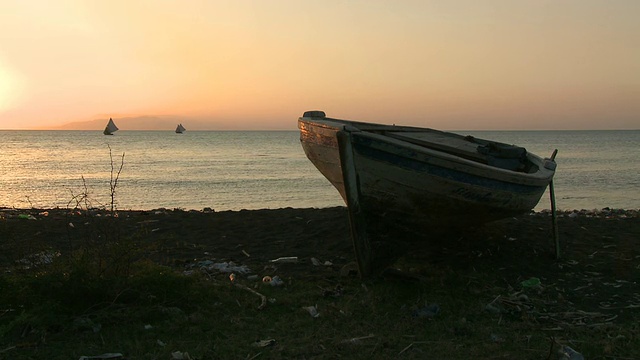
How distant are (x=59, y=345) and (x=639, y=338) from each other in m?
4.68

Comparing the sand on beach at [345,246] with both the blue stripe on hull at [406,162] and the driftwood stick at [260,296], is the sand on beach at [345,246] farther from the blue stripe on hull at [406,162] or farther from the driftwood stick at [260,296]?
the blue stripe on hull at [406,162]

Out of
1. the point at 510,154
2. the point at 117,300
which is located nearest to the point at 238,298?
the point at 117,300

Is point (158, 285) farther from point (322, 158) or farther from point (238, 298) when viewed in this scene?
point (322, 158)

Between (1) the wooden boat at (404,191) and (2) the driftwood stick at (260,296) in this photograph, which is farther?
(1) the wooden boat at (404,191)

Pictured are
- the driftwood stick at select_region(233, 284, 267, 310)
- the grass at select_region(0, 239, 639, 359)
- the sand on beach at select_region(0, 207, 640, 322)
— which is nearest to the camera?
the grass at select_region(0, 239, 639, 359)

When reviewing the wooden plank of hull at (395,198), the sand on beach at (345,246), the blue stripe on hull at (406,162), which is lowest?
the sand on beach at (345,246)

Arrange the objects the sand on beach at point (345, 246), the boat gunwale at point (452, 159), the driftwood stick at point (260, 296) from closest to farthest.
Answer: the driftwood stick at point (260, 296)
the boat gunwale at point (452, 159)
the sand on beach at point (345, 246)

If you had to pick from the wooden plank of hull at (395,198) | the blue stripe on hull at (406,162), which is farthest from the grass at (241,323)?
the blue stripe on hull at (406,162)

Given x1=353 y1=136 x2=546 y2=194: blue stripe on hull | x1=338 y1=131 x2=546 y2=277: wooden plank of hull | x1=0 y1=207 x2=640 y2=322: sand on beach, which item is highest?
x1=353 y1=136 x2=546 y2=194: blue stripe on hull

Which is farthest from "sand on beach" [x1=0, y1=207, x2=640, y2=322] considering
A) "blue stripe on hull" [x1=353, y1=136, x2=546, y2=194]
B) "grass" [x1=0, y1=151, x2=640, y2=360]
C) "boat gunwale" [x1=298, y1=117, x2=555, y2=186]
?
"blue stripe on hull" [x1=353, y1=136, x2=546, y2=194]

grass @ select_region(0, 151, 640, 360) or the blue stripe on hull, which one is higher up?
the blue stripe on hull

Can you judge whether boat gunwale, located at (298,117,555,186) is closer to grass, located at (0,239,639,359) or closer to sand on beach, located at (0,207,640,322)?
sand on beach, located at (0,207,640,322)

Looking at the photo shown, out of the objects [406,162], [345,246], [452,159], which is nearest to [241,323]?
[406,162]

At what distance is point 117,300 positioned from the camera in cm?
470
